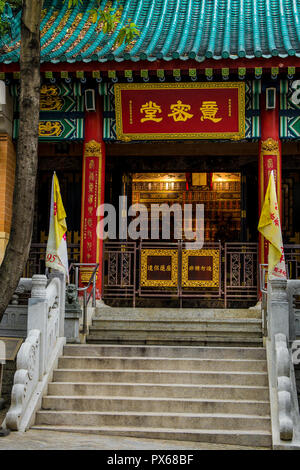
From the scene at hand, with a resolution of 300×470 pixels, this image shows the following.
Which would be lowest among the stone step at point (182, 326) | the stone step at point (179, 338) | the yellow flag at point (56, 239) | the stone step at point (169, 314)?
the stone step at point (179, 338)

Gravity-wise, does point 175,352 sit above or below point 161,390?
above

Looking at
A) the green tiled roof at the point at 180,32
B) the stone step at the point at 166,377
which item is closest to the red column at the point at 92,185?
the green tiled roof at the point at 180,32

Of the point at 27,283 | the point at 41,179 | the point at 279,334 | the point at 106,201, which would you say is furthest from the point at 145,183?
the point at 279,334

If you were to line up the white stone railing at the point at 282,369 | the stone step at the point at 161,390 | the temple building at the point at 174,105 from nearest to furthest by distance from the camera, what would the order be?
the white stone railing at the point at 282,369
the stone step at the point at 161,390
the temple building at the point at 174,105

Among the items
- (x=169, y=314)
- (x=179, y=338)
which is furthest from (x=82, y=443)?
(x=169, y=314)

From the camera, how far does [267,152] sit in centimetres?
1170

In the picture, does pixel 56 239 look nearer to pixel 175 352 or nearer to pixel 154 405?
pixel 175 352

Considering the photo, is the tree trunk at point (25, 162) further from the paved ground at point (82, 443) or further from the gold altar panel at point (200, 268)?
the gold altar panel at point (200, 268)

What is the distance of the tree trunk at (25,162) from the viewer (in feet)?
21.2

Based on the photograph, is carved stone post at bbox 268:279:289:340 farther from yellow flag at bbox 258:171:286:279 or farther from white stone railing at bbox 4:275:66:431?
white stone railing at bbox 4:275:66:431

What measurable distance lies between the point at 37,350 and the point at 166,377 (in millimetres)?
1705

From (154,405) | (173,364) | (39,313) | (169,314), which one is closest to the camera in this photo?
(154,405)

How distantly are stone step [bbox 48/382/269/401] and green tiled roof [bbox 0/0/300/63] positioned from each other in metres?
5.44

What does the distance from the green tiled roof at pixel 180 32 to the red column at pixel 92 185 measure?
1.23 m
